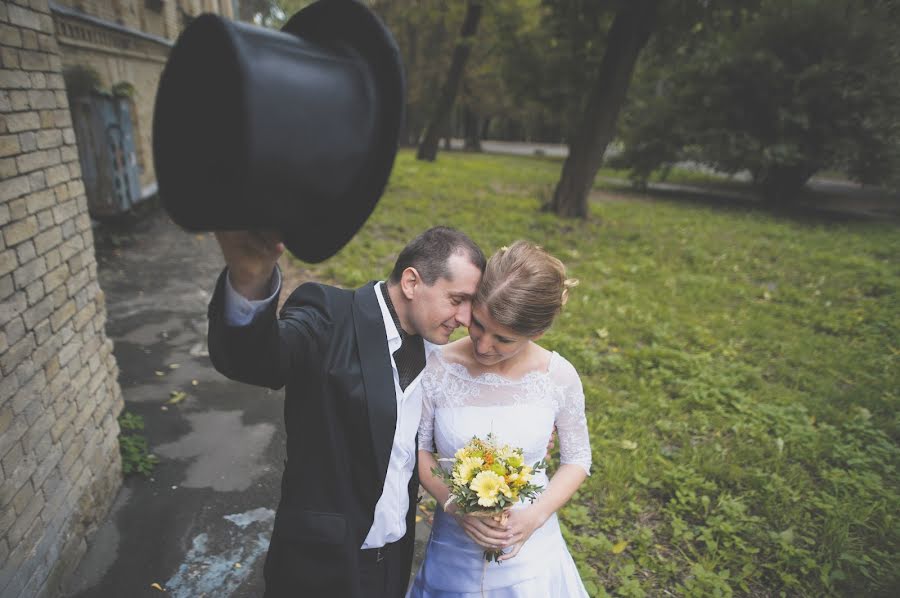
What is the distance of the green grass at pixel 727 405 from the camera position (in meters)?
3.37

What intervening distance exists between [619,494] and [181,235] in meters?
9.52

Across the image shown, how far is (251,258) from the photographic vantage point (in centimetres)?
112

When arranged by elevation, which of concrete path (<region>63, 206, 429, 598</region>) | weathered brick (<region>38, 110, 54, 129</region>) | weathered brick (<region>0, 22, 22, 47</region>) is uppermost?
weathered brick (<region>0, 22, 22, 47</region>)

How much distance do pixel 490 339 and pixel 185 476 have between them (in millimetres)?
3010

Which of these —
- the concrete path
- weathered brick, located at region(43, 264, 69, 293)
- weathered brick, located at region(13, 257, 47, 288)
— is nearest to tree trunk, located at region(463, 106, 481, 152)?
the concrete path

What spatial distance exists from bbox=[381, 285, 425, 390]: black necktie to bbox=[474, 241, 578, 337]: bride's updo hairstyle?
33 cm

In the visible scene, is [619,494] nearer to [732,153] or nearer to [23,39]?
[23,39]

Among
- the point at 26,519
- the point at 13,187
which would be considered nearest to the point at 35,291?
the point at 13,187

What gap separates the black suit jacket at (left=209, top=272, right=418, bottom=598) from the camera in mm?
1771

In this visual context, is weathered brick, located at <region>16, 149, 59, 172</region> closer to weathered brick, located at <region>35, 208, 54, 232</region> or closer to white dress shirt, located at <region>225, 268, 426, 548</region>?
weathered brick, located at <region>35, 208, 54, 232</region>

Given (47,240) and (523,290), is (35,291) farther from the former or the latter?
(523,290)

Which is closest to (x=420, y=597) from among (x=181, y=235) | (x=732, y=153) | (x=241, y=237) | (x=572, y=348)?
(x=241, y=237)

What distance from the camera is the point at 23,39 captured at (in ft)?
8.23

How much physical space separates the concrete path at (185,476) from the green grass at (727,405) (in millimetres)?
1780
